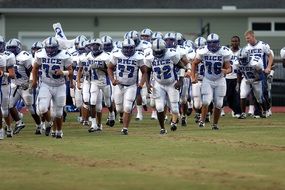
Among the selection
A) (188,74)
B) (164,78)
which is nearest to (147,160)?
(164,78)

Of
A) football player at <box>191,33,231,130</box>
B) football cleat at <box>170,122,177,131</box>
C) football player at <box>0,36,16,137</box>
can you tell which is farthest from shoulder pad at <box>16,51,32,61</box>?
football player at <box>191,33,231,130</box>

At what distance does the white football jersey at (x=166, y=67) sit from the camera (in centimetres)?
2012

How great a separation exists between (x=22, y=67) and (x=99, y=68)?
1790mm

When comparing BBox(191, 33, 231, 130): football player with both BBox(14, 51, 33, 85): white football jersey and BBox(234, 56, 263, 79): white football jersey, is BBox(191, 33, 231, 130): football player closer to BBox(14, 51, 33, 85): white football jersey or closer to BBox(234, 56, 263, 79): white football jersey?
BBox(14, 51, 33, 85): white football jersey

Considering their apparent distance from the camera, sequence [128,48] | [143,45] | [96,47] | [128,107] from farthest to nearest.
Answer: [143,45], [96,47], [128,48], [128,107]

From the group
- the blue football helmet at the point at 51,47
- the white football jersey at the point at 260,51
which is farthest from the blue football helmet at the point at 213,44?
the white football jersey at the point at 260,51

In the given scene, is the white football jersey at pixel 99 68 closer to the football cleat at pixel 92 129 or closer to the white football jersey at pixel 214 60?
the football cleat at pixel 92 129

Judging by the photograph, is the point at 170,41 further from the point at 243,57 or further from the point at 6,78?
the point at 243,57

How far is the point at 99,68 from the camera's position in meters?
22.0

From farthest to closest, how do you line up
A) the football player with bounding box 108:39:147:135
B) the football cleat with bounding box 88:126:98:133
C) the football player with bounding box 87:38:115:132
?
the football player with bounding box 87:38:115:132 < the football cleat with bounding box 88:126:98:133 < the football player with bounding box 108:39:147:135

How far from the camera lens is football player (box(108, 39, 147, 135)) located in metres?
20.2

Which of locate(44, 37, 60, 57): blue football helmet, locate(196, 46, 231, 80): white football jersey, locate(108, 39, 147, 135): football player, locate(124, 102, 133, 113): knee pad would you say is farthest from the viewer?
locate(196, 46, 231, 80): white football jersey

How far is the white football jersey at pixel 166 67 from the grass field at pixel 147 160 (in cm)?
112

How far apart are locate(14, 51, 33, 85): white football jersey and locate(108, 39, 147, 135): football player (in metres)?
1.72
